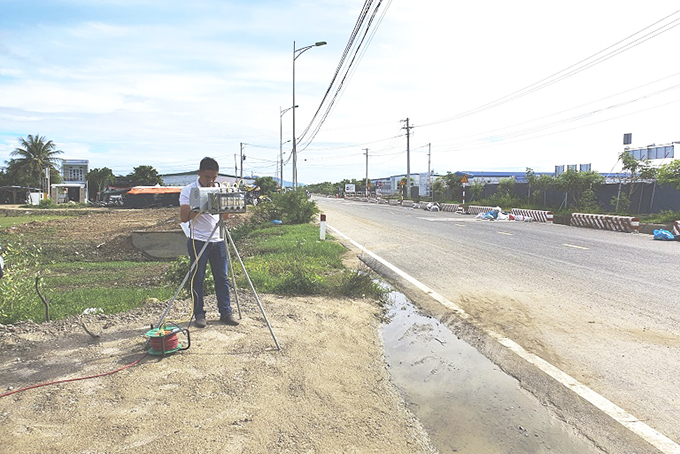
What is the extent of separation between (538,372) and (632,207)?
25854 mm

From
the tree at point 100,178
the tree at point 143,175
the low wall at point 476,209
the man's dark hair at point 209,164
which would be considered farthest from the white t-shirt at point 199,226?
the tree at point 100,178

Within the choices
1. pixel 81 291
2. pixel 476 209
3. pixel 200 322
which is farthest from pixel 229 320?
pixel 476 209

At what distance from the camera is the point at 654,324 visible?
5754 millimetres

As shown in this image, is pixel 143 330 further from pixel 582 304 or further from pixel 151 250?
pixel 151 250

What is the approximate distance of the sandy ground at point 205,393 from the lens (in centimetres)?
296

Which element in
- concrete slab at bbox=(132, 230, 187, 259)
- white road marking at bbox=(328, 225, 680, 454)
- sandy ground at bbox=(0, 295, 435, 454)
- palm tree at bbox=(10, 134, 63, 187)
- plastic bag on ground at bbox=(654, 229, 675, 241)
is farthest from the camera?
palm tree at bbox=(10, 134, 63, 187)

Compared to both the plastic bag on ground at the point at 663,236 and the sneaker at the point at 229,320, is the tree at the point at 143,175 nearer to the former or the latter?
the plastic bag on ground at the point at 663,236

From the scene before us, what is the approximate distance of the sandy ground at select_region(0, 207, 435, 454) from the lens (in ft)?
9.70

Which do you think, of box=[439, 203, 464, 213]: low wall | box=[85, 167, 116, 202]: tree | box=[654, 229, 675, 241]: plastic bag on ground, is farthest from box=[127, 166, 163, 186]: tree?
box=[654, 229, 675, 241]: plastic bag on ground

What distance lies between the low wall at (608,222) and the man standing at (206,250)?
20.1 m

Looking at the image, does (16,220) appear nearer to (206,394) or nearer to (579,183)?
(206,394)


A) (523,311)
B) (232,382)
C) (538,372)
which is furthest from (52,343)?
(523,311)

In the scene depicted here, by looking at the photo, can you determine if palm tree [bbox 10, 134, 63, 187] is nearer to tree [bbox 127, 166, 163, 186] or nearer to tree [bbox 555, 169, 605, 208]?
tree [bbox 127, 166, 163, 186]

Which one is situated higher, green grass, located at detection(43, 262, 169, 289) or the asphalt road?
→ the asphalt road
